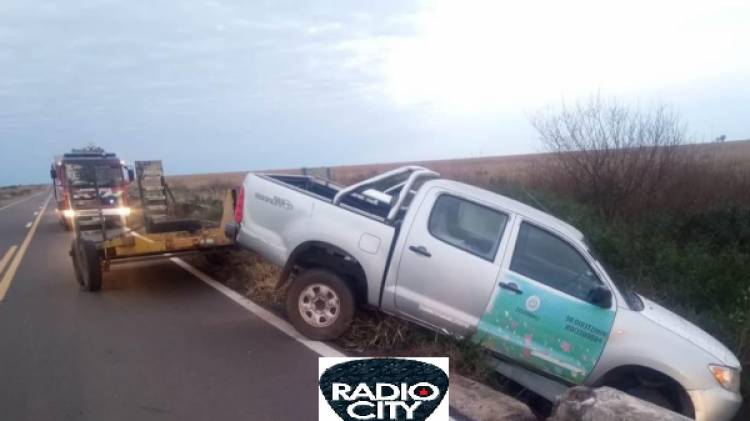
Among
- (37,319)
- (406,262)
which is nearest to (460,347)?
(406,262)

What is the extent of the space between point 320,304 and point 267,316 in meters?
1.27

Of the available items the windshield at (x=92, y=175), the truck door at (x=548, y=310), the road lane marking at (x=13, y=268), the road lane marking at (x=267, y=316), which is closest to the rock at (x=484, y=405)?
the truck door at (x=548, y=310)

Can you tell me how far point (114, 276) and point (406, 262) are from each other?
6.48m

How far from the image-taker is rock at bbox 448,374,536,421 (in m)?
4.65

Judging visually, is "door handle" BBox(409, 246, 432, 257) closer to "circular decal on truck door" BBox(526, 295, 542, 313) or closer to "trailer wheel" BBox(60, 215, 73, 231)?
"circular decal on truck door" BBox(526, 295, 542, 313)

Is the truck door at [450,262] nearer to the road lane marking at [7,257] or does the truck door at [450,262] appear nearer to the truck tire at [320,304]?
the truck tire at [320,304]

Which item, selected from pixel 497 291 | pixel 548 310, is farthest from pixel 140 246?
pixel 548 310

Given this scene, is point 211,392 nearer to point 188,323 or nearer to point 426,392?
point 188,323

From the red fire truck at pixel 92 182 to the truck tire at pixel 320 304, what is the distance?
1307cm

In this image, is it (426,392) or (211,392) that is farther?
(211,392)

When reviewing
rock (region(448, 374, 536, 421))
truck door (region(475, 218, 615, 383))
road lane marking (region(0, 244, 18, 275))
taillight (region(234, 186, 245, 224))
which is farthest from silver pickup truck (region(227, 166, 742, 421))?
road lane marking (region(0, 244, 18, 275))

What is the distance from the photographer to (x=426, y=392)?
2.36 m

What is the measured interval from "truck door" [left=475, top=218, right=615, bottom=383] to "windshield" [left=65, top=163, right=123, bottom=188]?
16.3 m

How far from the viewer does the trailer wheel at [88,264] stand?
8.83 meters
